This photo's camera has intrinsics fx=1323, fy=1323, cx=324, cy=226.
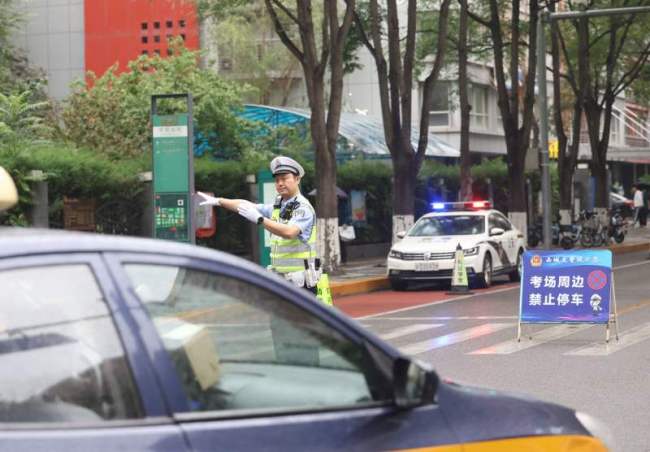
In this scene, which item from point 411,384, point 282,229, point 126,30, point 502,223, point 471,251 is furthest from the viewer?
point 126,30

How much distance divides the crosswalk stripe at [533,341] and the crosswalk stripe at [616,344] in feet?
2.08

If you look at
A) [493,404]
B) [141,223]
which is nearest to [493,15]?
[141,223]

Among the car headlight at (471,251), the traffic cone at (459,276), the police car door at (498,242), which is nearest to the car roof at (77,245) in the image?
the traffic cone at (459,276)

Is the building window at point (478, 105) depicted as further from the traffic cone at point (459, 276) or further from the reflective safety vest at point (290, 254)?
the reflective safety vest at point (290, 254)

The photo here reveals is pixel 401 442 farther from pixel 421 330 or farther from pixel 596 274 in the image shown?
pixel 421 330

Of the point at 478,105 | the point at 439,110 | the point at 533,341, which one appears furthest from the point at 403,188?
the point at 478,105

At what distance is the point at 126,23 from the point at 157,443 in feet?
175

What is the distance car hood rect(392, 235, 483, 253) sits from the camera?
79.6ft

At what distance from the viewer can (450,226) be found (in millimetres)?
25688

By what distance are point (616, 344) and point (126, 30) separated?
43.8 metres

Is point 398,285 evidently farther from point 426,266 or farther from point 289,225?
point 289,225

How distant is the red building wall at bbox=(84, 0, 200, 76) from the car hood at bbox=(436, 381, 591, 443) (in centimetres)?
5107

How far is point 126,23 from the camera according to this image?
55.2 metres

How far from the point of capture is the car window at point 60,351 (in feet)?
10.9
